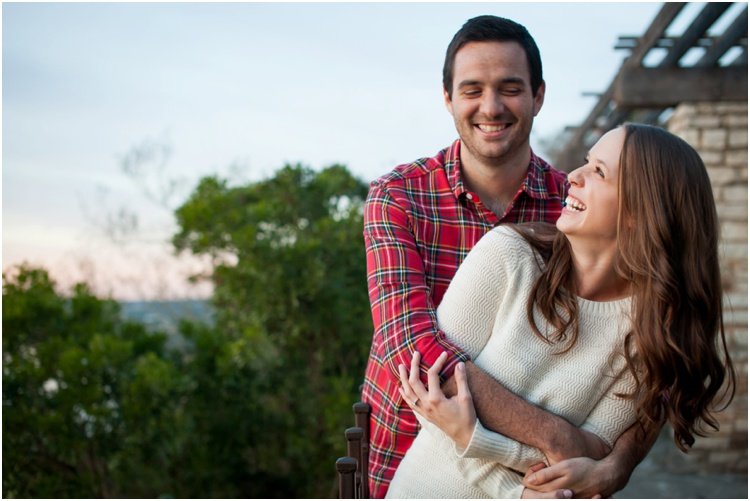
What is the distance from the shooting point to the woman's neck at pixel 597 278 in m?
1.76

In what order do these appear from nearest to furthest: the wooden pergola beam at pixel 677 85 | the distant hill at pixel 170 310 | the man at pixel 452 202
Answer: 1. the man at pixel 452 202
2. the wooden pergola beam at pixel 677 85
3. the distant hill at pixel 170 310

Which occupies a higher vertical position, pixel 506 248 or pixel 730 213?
pixel 506 248

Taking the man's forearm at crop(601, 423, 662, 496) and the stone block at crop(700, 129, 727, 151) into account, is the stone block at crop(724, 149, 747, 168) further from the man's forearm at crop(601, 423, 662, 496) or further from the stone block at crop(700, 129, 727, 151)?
the man's forearm at crop(601, 423, 662, 496)

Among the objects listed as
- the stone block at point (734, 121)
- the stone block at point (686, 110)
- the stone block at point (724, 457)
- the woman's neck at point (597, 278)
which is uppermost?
the stone block at point (686, 110)

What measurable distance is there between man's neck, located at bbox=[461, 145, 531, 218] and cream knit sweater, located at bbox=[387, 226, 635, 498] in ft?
1.25

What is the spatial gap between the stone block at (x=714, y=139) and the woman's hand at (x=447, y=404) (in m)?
4.68

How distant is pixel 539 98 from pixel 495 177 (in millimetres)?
276

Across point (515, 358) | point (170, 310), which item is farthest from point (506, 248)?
point (170, 310)

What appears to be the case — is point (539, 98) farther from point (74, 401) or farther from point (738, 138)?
point (738, 138)

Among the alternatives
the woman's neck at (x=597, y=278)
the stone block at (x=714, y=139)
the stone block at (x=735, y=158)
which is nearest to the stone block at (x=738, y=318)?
the stone block at (x=735, y=158)

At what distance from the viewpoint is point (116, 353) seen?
14.7 ft

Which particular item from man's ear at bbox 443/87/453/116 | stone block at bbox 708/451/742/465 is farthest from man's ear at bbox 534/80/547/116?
stone block at bbox 708/451/742/465

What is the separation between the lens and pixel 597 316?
69.3 inches

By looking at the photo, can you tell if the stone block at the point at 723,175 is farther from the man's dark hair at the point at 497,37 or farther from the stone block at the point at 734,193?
the man's dark hair at the point at 497,37
